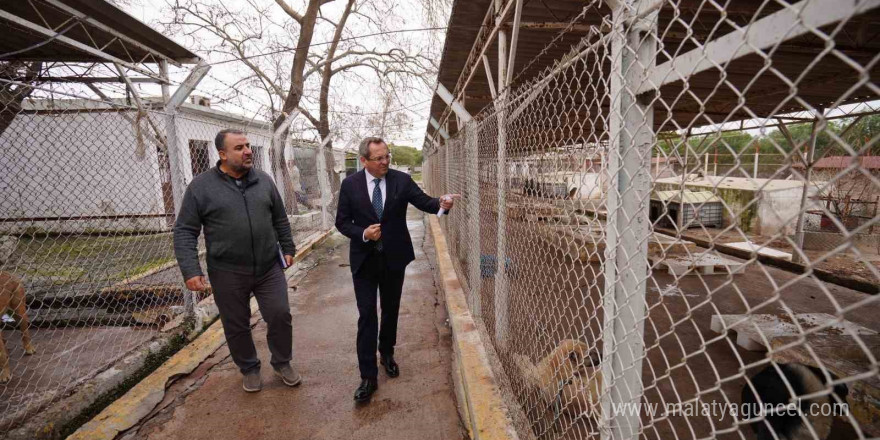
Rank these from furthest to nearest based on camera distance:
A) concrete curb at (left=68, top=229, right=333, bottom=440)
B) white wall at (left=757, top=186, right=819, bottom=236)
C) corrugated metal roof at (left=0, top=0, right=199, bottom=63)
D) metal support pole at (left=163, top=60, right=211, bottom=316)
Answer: white wall at (left=757, top=186, right=819, bottom=236), metal support pole at (left=163, top=60, right=211, bottom=316), corrugated metal roof at (left=0, top=0, right=199, bottom=63), concrete curb at (left=68, top=229, right=333, bottom=440)

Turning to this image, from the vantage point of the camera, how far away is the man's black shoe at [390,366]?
144 inches

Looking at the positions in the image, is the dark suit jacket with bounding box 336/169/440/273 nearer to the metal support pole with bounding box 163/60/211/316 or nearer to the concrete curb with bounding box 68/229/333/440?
the concrete curb with bounding box 68/229/333/440

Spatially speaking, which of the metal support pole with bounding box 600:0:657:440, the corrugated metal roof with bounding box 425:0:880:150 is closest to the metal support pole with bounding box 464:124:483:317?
the corrugated metal roof with bounding box 425:0:880:150

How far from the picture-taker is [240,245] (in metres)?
3.23

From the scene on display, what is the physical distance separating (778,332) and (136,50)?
735 centimetres

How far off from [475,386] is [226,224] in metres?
2.18

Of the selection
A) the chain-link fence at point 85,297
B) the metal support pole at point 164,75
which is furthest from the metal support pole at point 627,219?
the metal support pole at point 164,75

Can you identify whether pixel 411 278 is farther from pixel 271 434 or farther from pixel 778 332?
pixel 778 332

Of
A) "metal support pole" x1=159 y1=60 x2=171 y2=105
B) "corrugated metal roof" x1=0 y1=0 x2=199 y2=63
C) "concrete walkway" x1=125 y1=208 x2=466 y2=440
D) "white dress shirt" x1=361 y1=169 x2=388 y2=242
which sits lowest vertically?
"concrete walkway" x1=125 y1=208 x2=466 y2=440

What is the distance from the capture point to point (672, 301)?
20.8ft

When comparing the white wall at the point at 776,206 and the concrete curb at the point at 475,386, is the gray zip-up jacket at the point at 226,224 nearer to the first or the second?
the concrete curb at the point at 475,386

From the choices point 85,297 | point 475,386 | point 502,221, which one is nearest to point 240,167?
point 502,221

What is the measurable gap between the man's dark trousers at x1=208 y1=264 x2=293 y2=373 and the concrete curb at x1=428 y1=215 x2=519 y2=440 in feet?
4.86

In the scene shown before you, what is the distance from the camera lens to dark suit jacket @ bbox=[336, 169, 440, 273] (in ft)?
10.7
